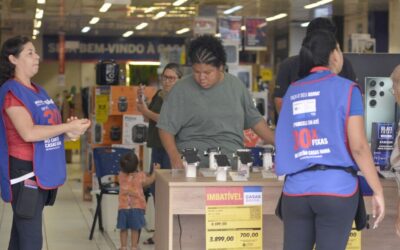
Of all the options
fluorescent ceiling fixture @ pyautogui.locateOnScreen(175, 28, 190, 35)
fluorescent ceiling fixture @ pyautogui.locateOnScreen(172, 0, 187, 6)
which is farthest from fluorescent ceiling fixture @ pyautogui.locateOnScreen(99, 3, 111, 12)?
fluorescent ceiling fixture @ pyautogui.locateOnScreen(175, 28, 190, 35)

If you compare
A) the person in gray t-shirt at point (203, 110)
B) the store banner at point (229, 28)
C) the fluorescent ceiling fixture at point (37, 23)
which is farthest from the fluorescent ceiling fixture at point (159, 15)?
the person in gray t-shirt at point (203, 110)

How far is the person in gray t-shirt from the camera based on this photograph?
5.43m

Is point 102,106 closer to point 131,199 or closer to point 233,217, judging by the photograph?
point 131,199

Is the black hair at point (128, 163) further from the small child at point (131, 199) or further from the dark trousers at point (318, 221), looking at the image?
the dark trousers at point (318, 221)

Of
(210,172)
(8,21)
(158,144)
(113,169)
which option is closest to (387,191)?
(210,172)

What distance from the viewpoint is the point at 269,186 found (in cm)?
489

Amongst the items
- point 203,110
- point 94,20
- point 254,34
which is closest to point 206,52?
point 203,110

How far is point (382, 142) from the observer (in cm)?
514

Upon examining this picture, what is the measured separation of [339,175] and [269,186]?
0.99 m

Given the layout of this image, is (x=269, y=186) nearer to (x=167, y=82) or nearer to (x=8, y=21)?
(x=167, y=82)

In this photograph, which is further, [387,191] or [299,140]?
[387,191]

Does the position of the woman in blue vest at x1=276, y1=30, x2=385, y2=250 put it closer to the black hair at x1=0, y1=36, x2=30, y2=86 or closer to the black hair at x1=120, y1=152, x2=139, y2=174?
the black hair at x1=0, y1=36, x2=30, y2=86

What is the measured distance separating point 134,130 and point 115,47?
73.0ft

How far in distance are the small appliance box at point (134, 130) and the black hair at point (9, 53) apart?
6.14m
